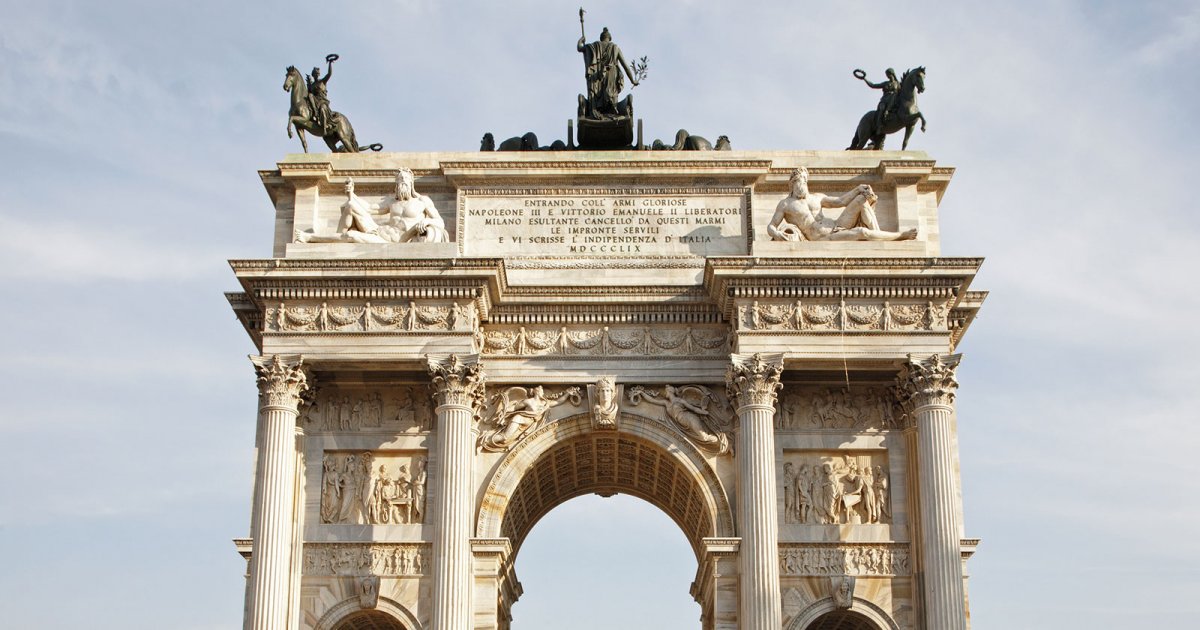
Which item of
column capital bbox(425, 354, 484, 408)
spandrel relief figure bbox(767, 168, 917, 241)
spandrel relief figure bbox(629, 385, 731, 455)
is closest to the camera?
column capital bbox(425, 354, 484, 408)

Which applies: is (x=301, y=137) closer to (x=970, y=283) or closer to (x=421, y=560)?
(x=421, y=560)

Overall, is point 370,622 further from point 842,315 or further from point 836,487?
point 842,315

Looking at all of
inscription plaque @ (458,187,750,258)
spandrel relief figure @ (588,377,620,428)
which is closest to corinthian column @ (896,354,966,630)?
inscription plaque @ (458,187,750,258)

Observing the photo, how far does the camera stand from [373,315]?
3512cm

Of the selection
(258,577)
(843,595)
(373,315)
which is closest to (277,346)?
(373,315)

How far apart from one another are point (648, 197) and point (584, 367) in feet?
14.1

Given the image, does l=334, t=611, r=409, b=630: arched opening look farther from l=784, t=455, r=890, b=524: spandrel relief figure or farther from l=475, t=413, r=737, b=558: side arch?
Result: l=784, t=455, r=890, b=524: spandrel relief figure

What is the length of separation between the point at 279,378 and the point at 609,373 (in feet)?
22.2

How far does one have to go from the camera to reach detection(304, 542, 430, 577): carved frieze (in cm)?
3447

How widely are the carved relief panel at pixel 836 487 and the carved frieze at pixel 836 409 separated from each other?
2.03 ft

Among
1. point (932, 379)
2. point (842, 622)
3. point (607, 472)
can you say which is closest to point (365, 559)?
point (607, 472)

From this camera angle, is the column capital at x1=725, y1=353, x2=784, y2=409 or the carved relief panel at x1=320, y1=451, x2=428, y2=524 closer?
the column capital at x1=725, y1=353, x2=784, y2=409

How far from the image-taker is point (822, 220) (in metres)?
36.8

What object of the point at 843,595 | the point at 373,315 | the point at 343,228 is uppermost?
the point at 343,228
